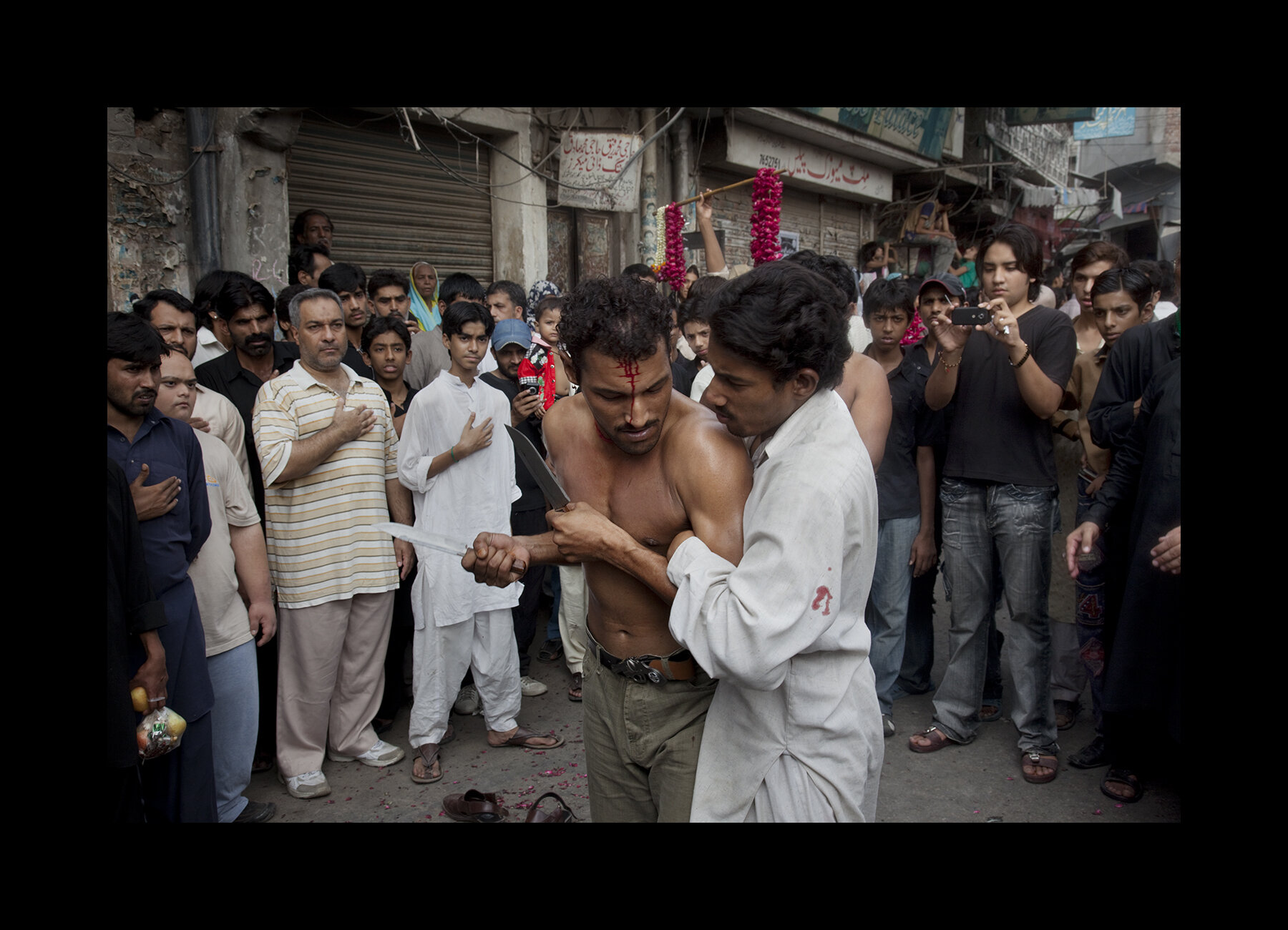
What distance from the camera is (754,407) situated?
188 cm

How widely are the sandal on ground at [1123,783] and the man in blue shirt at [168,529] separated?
3.63m

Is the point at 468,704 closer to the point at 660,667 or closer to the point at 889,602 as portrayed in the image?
the point at 889,602

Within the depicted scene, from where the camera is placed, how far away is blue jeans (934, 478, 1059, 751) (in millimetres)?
3770

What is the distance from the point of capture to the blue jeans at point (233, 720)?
11.0 ft

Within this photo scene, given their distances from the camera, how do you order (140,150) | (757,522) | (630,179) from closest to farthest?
(757,522)
(140,150)
(630,179)

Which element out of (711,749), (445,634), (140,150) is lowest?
(445,634)

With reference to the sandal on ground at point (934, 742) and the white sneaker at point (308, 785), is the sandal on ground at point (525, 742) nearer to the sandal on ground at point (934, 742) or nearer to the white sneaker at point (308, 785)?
the white sneaker at point (308, 785)

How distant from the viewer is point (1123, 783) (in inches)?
142

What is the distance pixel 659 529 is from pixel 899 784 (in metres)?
2.36

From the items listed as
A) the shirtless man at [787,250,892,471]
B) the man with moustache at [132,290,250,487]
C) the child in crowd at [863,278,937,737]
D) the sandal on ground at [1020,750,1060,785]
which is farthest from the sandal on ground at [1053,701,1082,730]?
the man with moustache at [132,290,250,487]

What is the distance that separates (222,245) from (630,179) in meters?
4.72

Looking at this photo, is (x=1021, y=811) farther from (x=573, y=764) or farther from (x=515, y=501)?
(x=515, y=501)

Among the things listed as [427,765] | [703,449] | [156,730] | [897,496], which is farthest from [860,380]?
[156,730]

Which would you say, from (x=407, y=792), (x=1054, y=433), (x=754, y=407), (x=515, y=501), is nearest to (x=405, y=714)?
(x=407, y=792)
